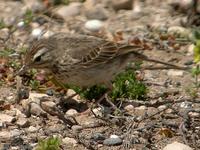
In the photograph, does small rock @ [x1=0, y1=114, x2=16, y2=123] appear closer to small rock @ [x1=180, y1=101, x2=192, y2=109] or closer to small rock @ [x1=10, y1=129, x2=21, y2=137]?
small rock @ [x1=10, y1=129, x2=21, y2=137]

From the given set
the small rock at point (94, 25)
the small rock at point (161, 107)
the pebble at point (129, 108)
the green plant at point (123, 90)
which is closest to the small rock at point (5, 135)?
the green plant at point (123, 90)

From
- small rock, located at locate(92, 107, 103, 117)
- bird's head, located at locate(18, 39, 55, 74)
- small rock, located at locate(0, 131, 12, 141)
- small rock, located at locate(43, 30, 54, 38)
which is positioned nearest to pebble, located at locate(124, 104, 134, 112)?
small rock, located at locate(92, 107, 103, 117)

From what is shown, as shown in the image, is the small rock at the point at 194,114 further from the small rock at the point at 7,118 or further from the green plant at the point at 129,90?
the small rock at the point at 7,118

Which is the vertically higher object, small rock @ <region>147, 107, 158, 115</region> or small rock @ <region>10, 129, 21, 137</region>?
small rock @ <region>10, 129, 21, 137</region>

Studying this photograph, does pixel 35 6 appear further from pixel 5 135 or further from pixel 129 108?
pixel 5 135

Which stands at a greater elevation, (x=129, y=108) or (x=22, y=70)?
(x=22, y=70)

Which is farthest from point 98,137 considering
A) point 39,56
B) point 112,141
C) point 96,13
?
point 96,13

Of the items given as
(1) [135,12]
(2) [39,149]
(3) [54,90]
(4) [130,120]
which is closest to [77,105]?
(3) [54,90]
